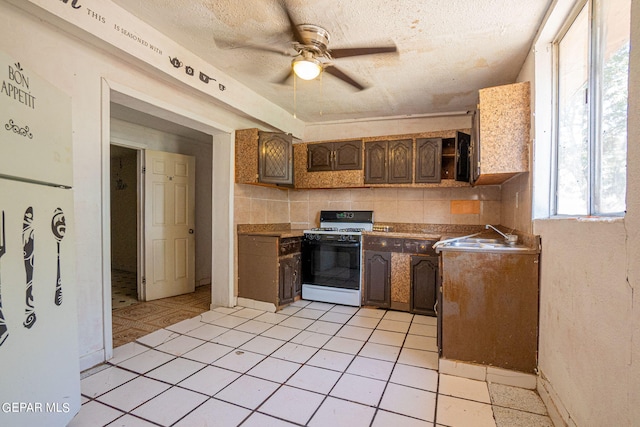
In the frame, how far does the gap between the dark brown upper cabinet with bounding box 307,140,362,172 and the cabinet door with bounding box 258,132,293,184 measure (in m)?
0.43

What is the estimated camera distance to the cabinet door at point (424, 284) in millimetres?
3336

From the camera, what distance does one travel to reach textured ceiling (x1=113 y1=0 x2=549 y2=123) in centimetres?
201

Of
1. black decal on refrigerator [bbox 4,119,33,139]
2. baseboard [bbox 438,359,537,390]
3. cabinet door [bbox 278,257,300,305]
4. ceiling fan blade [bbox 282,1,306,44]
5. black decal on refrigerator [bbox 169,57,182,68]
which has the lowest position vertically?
baseboard [bbox 438,359,537,390]

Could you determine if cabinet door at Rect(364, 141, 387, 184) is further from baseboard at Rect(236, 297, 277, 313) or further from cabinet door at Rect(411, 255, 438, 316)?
baseboard at Rect(236, 297, 277, 313)

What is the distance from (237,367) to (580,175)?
100 inches

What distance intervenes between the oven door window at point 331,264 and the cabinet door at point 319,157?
104 cm

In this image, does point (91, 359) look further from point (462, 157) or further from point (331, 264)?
point (462, 157)

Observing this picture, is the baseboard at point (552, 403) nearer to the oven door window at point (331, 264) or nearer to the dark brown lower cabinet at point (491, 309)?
the dark brown lower cabinet at point (491, 309)

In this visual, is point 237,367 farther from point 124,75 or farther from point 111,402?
point 124,75

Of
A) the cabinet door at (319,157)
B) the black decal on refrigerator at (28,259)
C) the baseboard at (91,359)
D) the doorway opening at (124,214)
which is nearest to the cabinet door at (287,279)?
the cabinet door at (319,157)

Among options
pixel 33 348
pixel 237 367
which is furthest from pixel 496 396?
pixel 33 348

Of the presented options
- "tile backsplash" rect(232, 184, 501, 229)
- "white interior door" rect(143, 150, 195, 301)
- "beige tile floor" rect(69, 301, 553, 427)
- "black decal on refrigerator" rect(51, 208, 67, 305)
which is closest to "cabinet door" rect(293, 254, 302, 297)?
"tile backsplash" rect(232, 184, 501, 229)

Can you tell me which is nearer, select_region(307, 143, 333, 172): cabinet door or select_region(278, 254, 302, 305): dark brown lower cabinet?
select_region(278, 254, 302, 305): dark brown lower cabinet

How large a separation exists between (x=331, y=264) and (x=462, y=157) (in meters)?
1.99
